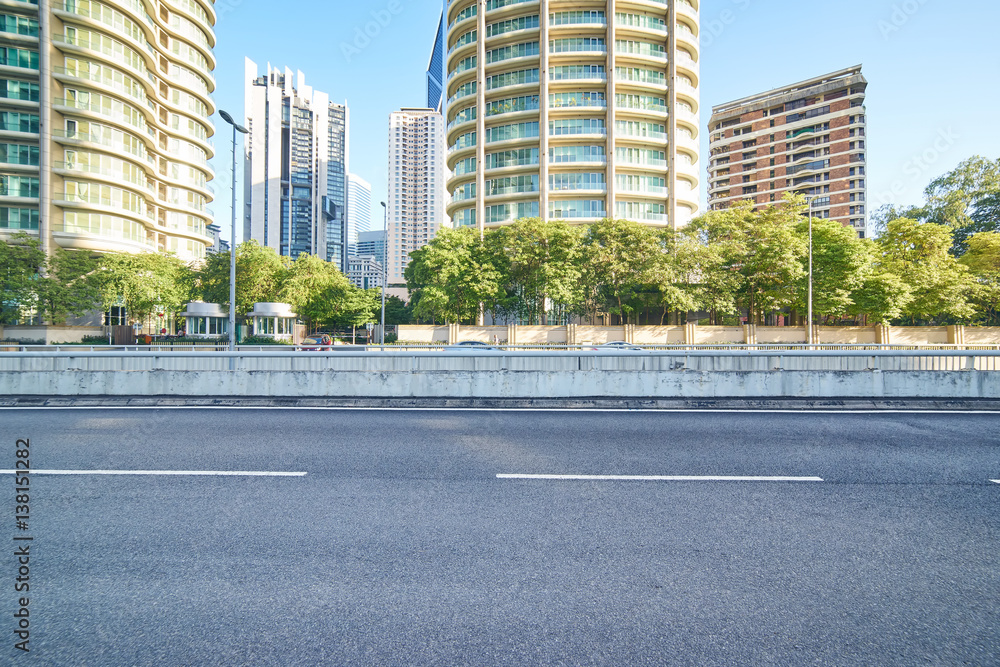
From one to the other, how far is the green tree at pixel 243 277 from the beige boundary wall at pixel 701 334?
14.1m

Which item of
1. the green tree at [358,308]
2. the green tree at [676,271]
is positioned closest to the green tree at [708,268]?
the green tree at [676,271]

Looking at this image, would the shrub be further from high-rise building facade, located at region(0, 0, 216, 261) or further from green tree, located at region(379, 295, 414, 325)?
green tree, located at region(379, 295, 414, 325)

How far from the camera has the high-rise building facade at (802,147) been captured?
77.1 meters

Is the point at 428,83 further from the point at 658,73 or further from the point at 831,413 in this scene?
the point at 831,413

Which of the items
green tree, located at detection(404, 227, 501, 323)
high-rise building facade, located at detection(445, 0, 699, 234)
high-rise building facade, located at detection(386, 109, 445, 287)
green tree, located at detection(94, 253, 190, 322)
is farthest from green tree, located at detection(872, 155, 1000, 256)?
high-rise building facade, located at detection(386, 109, 445, 287)

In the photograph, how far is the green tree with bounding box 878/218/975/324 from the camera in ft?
122

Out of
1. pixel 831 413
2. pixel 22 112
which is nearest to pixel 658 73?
pixel 831 413

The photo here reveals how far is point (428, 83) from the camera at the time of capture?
193000mm

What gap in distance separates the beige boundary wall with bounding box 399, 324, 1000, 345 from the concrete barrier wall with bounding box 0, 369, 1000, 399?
2711 cm

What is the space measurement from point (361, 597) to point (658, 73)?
62279 mm

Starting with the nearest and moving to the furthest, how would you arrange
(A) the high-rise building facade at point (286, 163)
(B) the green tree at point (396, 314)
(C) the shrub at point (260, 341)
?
(C) the shrub at point (260, 341) < (B) the green tree at point (396, 314) < (A) the high-rise building facade at point (286, 163)

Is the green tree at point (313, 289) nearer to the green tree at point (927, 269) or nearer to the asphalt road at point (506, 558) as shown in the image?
the asphalt road at point (506, 558)

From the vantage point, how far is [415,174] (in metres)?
194

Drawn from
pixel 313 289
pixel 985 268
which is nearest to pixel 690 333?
pixel 985 268
